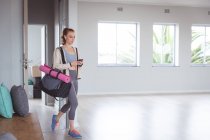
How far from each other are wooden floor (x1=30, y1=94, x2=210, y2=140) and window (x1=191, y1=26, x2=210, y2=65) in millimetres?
2728

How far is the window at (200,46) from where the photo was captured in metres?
9.77

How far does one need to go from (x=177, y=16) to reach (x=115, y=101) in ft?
11.6

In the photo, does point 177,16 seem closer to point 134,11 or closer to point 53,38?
point 134,11

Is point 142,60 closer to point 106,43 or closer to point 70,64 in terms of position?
point 106,43

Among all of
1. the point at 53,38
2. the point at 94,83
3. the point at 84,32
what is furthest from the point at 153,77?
the point at 53,38

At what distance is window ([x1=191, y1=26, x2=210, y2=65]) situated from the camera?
977cm

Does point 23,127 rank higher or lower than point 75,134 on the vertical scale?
higher

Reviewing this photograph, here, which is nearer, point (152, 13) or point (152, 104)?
point (152, 104)

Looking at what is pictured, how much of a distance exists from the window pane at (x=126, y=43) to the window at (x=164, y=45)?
0.63 meters

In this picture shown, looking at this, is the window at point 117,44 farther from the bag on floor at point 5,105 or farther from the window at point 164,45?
the bag on floor at point 5,105

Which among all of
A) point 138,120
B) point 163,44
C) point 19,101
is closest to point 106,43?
point 163,44

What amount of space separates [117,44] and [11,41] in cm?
566

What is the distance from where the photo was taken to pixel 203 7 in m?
9.67

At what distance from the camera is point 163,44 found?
31.6 feet
